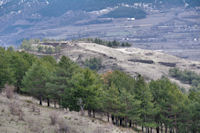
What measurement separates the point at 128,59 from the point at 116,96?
269ft

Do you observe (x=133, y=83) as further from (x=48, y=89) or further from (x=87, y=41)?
(x=87, y=41)

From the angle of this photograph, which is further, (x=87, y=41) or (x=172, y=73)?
(x=87, y=41)

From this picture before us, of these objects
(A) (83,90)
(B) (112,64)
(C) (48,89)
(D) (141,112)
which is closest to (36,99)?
(C) (48,89)

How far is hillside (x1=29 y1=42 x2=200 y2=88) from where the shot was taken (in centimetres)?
11706

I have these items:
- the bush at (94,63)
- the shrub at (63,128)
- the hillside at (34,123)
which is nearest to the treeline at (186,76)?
the bush at (94,63)

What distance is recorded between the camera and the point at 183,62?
473 feet

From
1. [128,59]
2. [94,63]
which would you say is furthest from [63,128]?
[128,59]

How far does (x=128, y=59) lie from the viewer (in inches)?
5177

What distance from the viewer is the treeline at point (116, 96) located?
4941 centimetres

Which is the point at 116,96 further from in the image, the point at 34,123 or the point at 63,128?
the point at 34,123

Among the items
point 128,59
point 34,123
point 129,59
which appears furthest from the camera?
point 129,59

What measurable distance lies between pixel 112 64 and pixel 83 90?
71.4 m

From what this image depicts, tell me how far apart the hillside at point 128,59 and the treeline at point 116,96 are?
5743 centimetres

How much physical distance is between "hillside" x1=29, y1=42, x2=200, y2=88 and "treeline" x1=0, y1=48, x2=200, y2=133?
188 ft
